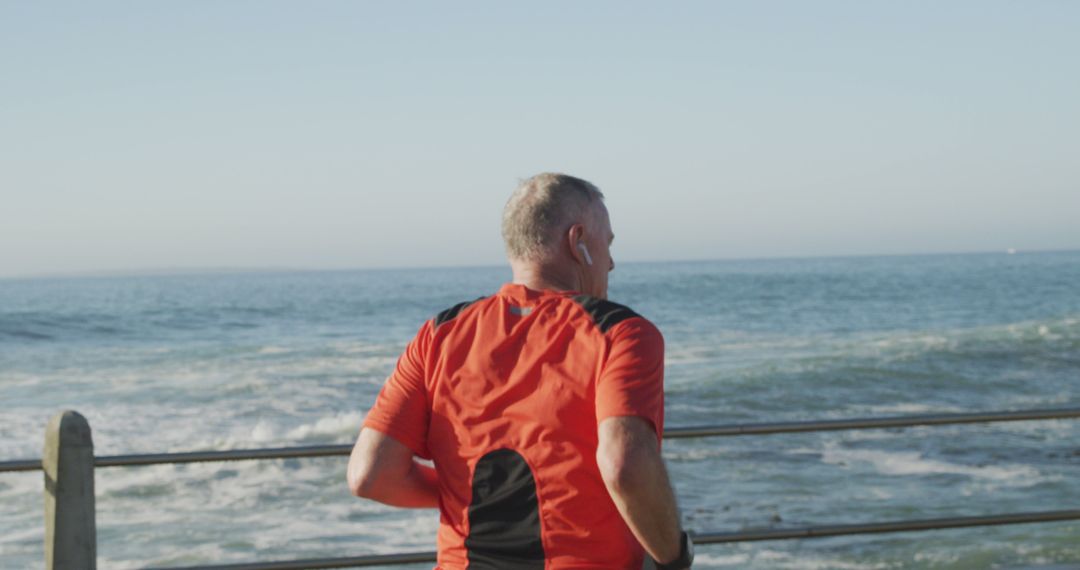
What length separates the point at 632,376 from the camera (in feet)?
6.59

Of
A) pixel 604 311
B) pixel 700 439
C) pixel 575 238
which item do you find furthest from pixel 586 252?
pixel 700 439

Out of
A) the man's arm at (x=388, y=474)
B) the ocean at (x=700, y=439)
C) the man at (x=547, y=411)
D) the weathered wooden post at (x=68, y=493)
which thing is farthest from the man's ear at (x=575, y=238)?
the ocean at (x=700, y=439)

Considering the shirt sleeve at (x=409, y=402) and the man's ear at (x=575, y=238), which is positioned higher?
the man's ear at (x=575, y=238)

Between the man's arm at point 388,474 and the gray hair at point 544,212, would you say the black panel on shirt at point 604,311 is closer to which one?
the gray hair at point 544,212

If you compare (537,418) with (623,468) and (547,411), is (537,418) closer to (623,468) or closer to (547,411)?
(547,411)

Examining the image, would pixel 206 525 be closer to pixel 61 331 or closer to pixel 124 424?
pixel 124 424

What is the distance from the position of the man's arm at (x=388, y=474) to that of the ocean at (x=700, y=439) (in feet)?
18.4

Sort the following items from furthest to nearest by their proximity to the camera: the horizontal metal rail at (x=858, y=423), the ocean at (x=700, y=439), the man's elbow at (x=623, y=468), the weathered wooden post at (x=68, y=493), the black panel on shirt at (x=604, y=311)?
the ocean at (x=700, y=439) < the horizontal metal rail at (x=858, y=423) < the weathered wooden post at (x=68, y=493) < the black panel on shirt at (x=604, y=311) < the man's elbow at (x=623, y=468)

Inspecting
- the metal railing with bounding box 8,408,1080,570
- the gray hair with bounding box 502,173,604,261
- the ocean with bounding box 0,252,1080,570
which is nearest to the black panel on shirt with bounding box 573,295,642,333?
the gray hair with bounding box 502,173,604,261

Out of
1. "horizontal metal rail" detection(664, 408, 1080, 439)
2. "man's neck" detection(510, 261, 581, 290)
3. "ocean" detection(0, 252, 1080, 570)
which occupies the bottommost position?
"ocean" detection(0, 252, 1080, 570)

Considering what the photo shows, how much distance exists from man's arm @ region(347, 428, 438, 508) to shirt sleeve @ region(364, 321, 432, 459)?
2 cm

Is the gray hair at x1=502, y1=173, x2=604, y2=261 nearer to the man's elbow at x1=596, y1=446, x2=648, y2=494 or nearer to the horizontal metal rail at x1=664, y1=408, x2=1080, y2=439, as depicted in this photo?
the man's elbow at x1=596, y1=446, x2=648, y2=494

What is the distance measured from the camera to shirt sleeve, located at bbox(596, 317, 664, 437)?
199 cm

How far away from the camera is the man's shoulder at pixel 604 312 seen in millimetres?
2066
